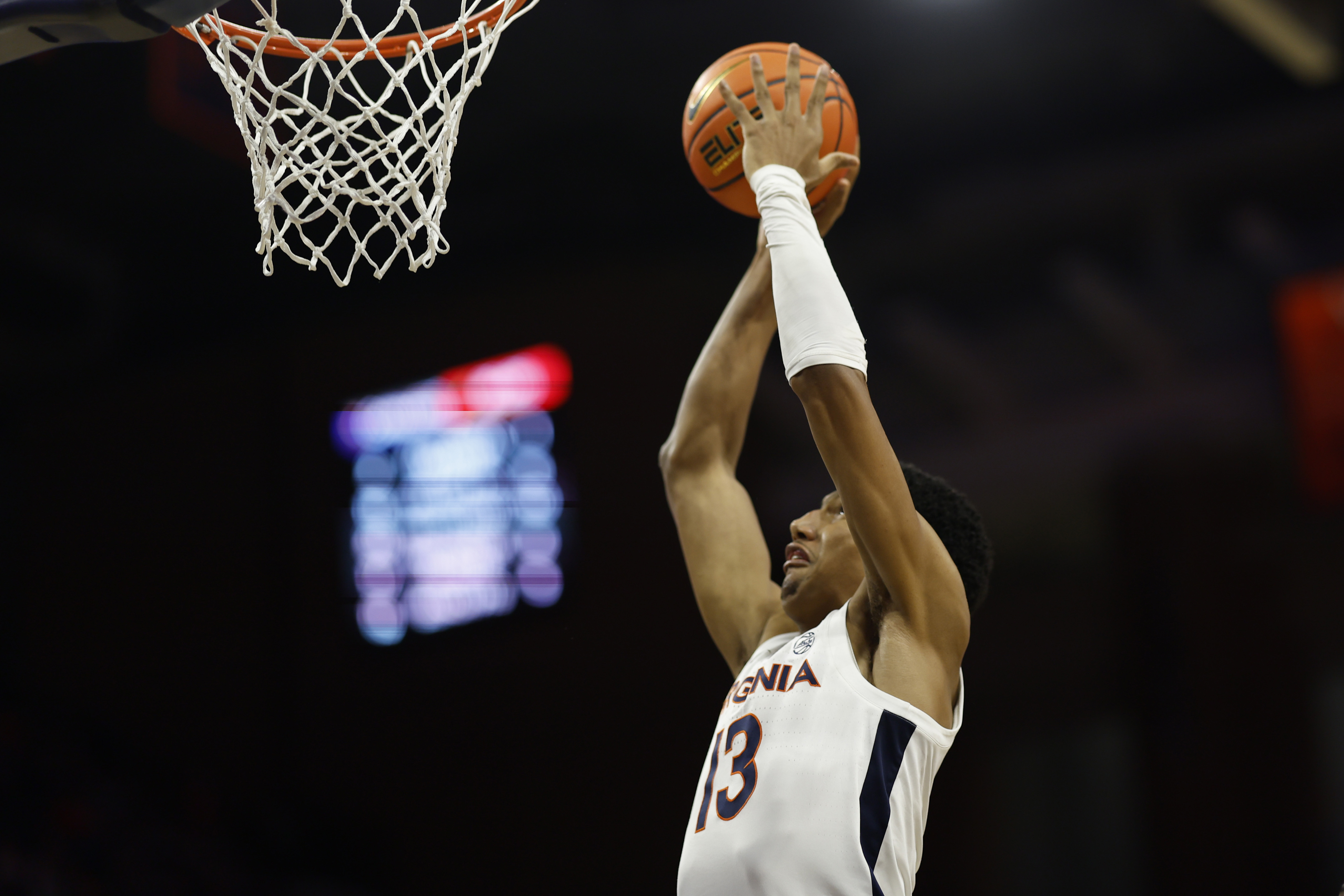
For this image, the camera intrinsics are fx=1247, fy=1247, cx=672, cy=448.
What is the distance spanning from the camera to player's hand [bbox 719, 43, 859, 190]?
7.32ft

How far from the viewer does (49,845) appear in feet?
19.3

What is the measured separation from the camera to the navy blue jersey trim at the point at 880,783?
1937 millimetres

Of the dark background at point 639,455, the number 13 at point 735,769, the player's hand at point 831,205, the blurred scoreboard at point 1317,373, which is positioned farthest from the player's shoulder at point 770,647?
the blurred scoreboard at point 1317,373

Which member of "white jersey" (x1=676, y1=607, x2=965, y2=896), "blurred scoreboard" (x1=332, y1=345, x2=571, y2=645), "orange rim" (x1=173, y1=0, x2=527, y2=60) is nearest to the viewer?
"white jersey" (x1=676, y1=607, x2=965, y2=896)

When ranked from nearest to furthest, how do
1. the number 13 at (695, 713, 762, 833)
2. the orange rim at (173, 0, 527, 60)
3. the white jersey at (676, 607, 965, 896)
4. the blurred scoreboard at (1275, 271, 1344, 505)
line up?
the white jersey at (676, 607, 965, 896) < the number 13 at (695, 713, 762, 833) < the orange rim at (173, 0, 527, 60) < the blurred scoreboard at (1275, 271, 1344, 505)

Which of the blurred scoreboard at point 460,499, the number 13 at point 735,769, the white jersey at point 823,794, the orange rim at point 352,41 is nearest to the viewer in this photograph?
the white jersey at point 823,794

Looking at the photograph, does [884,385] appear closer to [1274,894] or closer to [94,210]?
[1274,894]

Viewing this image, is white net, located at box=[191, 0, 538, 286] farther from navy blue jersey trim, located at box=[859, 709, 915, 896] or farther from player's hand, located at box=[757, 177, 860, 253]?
navy blue jersey trim, located at box=[859, 709, 915, 896]

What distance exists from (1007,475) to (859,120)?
178 cm

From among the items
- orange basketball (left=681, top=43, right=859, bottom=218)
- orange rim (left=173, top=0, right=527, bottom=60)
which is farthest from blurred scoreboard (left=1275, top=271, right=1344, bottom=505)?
orange rim (left=173, top=0, right=527, bottom=60)

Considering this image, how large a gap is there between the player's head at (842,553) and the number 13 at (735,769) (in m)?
0.28

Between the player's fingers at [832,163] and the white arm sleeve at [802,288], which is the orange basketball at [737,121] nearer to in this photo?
the player's fingers at [832,163]

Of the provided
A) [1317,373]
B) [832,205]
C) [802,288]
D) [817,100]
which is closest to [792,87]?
[817,100]

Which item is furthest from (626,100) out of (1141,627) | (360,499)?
(1141,627)
